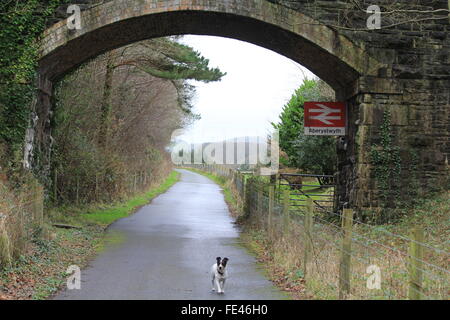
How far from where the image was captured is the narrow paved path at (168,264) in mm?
7316

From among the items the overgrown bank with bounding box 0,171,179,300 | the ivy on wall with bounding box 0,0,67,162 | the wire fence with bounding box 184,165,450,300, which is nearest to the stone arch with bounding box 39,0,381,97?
the ivy on wall with bounding box 0,0,67,162

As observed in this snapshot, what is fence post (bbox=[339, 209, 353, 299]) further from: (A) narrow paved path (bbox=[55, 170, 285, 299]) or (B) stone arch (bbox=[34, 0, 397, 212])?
(B) stone arch (bbox=[34, 0, 397, 212])

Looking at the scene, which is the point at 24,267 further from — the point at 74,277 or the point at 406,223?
the point at 406,223

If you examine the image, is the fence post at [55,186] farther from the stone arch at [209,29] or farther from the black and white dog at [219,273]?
the black and white dog at [219,273]

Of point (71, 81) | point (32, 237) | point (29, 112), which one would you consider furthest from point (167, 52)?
point (32, 237)

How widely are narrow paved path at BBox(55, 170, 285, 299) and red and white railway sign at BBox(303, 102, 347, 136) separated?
3.39 metres

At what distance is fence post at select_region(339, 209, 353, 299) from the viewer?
6648 mm

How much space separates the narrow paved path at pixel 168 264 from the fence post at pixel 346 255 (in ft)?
3.12

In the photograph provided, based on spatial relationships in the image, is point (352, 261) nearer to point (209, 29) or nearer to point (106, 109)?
point (209, 29)

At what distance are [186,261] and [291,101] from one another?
23590 mm

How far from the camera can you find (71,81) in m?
17.8

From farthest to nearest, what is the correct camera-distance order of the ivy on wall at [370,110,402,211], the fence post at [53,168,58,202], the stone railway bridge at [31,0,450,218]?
1. the fence post at [53,168,58,202]
2. the ivy on wall at [370,110,402,211]
3. the stone railway bridge at [31,0,450,218]

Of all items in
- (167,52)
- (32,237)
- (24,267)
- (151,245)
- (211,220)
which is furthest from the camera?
(167,52)

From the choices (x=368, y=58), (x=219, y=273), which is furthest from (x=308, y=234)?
(x=368, y=58)
